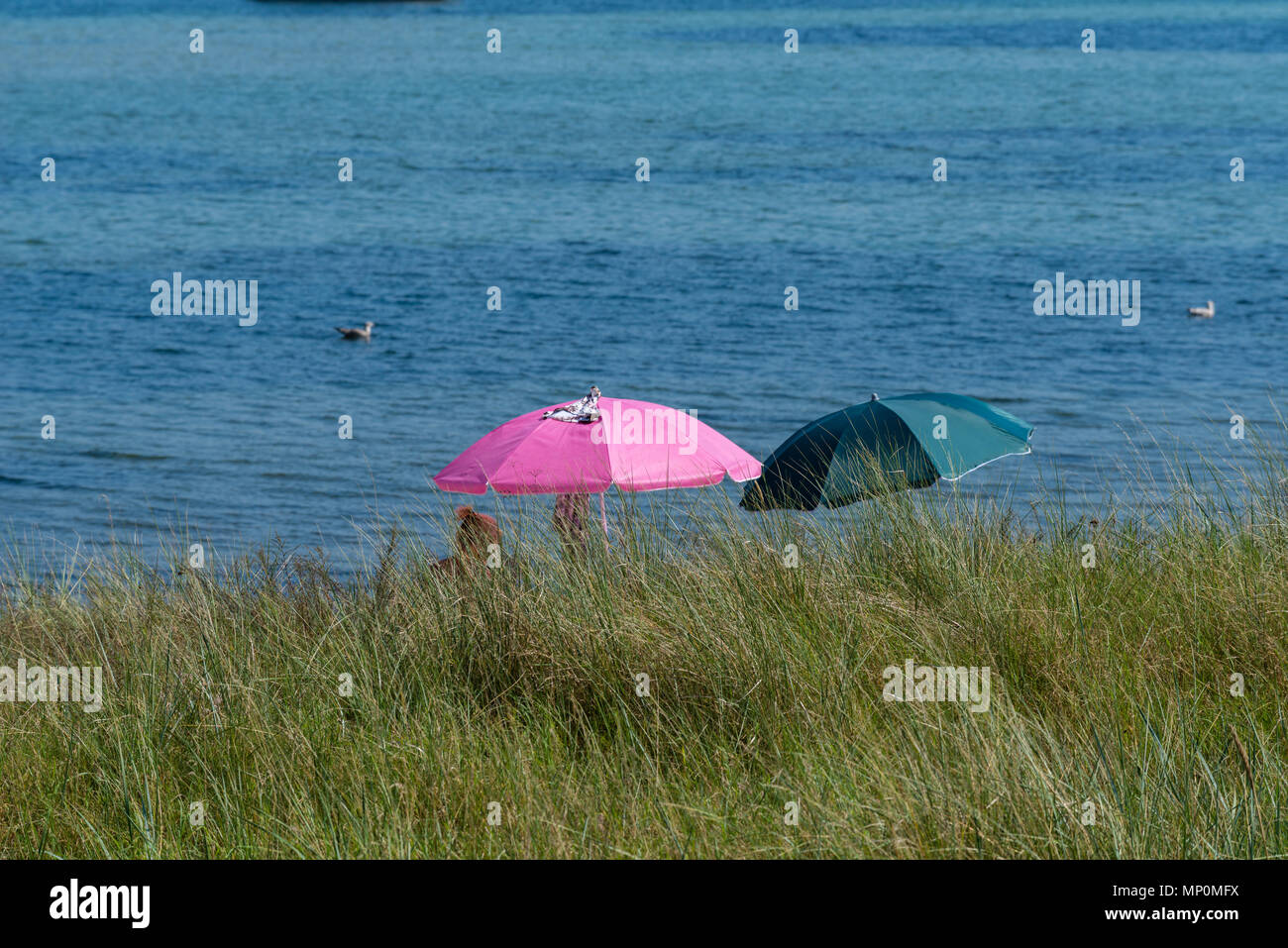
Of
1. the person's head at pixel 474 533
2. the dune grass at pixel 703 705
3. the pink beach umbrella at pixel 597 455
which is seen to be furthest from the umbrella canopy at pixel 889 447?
the person's head at pixel 474 533

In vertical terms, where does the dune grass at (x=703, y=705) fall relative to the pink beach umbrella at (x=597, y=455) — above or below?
below

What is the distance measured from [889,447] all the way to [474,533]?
301 cm

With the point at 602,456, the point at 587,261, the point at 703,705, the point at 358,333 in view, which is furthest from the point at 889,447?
the point at 587,261

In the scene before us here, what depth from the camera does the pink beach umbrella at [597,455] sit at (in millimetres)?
7895

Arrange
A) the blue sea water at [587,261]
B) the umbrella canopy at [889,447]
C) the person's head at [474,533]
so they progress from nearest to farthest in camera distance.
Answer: the person's head at [474,533]
the umbrella canopy at [889,447]
the blue sea water at [587,261]

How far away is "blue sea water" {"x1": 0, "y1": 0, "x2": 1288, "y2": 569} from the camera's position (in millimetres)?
15766

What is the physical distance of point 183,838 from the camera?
14.8ft

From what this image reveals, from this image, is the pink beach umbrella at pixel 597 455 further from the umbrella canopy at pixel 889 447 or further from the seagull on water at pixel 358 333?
the seagull on water at pixel 358 333

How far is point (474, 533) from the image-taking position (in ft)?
22.1

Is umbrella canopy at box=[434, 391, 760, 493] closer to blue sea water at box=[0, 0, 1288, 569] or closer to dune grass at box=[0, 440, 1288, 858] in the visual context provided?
dune grass at box=[0, 440, 1288, 858]

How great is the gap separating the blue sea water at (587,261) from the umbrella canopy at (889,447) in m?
2.49

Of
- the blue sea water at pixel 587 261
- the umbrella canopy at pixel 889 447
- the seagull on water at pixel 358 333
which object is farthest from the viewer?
the seagull on water at pixel 358 333

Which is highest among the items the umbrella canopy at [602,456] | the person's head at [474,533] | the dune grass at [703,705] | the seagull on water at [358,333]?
the seagull on water at [358,333]

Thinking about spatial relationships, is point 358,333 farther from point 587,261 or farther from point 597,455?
point 597,455
